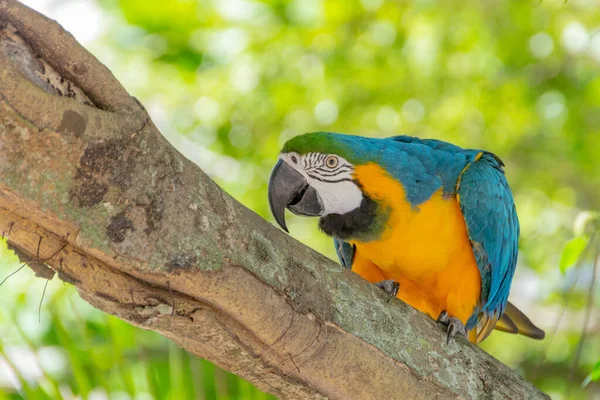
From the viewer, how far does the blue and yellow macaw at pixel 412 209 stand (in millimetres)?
2891

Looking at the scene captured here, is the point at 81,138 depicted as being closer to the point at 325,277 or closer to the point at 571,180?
the point at 325,277

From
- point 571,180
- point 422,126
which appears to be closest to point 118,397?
point 422,126

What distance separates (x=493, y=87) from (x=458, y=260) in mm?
3445

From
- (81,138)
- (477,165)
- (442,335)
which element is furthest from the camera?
(477,165)

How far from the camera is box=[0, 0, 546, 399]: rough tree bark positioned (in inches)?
60.1

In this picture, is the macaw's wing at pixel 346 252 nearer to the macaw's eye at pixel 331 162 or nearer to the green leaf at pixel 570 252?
the macaw's eye at pixel 331 162

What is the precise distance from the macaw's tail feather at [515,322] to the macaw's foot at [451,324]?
59 cm

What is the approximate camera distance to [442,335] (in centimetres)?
238

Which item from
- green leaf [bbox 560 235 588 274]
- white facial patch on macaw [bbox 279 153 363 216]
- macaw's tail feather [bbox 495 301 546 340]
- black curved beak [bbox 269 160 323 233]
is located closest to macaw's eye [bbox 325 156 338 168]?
white facial patch on macaw [bbox 279 153 363 216]

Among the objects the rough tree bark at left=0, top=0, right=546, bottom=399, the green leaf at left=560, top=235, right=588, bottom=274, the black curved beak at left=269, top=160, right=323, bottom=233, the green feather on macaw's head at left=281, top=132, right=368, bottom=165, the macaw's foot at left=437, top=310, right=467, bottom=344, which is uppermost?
the green feather on macaw's head at left=281, top=132, right=368, bottom=165

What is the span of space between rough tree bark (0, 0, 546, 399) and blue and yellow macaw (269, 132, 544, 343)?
0.70 meters

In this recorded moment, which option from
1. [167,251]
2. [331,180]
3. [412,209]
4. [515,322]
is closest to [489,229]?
[412,209]

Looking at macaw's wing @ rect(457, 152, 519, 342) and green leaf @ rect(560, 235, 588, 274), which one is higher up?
macaw's wing @ rect(457, 152, 519, 342)

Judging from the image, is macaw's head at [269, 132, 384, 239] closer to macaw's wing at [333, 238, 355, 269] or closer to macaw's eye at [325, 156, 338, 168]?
macaw's eye at [325, 156, 338, 168]
